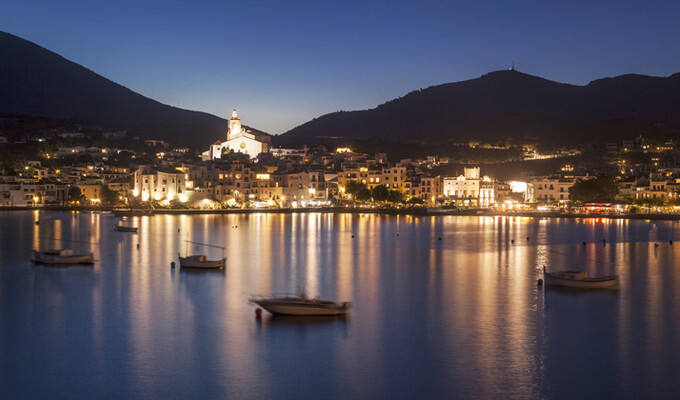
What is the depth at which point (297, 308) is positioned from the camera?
11.2m

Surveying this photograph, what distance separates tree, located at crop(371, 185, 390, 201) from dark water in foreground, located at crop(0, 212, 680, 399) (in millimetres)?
34554

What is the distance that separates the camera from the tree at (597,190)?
2087 inches

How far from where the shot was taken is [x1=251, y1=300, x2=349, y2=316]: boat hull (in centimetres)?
1122

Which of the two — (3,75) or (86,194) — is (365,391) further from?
(3,75)

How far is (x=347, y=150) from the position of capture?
262ft

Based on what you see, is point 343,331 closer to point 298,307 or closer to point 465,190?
point 298,307

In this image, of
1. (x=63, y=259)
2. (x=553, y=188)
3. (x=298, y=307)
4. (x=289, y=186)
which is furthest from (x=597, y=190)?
(x=298, y=307)

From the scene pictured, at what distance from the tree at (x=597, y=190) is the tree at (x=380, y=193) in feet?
54.5

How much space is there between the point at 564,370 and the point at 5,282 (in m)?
13.2

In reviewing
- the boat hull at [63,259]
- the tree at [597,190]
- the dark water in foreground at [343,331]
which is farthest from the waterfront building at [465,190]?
the boat hull at [63,259]

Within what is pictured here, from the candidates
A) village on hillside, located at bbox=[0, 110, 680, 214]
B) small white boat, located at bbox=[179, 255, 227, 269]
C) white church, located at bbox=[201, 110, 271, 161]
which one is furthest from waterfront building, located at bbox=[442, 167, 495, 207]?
small white boat, located at bbox=[179, 255, 227, 269]

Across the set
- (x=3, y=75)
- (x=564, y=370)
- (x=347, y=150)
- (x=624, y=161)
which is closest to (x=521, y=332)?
(x=564, y=370)

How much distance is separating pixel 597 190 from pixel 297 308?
47710 mm

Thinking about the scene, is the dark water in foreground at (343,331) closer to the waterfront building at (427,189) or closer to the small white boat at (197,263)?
A: the small white boat at (197,263)
